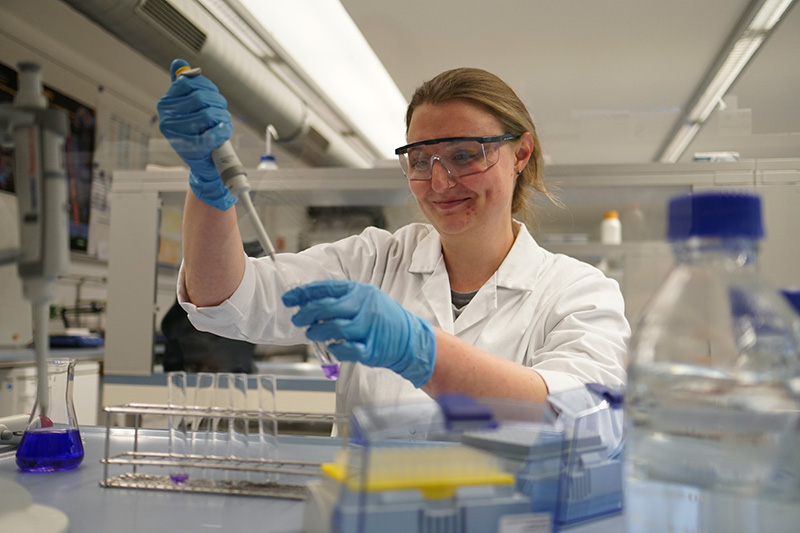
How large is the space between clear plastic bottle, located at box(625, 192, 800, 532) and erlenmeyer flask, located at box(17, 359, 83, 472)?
83 cm

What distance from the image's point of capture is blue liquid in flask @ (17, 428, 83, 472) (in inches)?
36.3

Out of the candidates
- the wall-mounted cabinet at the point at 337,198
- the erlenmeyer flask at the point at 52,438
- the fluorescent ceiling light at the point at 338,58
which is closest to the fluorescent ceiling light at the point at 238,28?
the fluorescent ceiling light at the point at 338,58

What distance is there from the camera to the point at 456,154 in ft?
4.66

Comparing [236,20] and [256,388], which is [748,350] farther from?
[236,20]

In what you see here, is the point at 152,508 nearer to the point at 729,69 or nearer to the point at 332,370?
the point at 332,370

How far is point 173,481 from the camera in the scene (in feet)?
2.71

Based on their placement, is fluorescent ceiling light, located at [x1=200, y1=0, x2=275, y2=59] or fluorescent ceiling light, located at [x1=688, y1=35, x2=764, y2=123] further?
fluorescent ceiling light, located at [x1=688, y1=35, x2=764, y2=123]

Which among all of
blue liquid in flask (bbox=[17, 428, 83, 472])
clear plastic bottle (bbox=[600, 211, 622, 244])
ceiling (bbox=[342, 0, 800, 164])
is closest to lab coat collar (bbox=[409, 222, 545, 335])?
blue liquid in flask (bbox=[17, 428, 83, 472])

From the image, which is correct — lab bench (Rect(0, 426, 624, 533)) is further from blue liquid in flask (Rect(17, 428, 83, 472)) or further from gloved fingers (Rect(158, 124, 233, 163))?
gloved fingers (Rect(158, 124, 233, 163))

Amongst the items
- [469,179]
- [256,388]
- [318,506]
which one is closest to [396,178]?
[469,179]

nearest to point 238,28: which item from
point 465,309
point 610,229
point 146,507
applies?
point 465,309

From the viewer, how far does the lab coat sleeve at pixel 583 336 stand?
3.62 ft

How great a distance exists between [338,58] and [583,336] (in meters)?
2.67

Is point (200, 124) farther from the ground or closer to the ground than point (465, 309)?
farther from the ground
